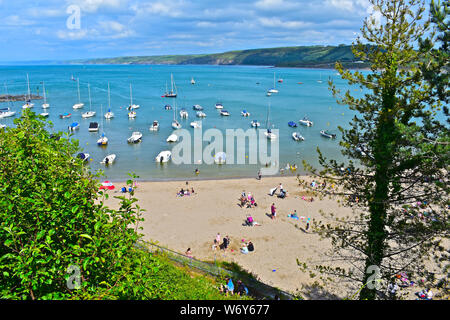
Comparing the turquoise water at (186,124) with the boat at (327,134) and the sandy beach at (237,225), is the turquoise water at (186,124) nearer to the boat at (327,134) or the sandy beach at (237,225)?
the boat at (327,134)

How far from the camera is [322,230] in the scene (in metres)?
12.8

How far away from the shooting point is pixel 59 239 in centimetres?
654

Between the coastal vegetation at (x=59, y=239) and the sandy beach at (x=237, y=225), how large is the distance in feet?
39.8

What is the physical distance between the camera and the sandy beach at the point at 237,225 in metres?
20.9

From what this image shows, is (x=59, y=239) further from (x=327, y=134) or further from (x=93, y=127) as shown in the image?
(x=93, y=127)

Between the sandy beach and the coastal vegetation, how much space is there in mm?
12132

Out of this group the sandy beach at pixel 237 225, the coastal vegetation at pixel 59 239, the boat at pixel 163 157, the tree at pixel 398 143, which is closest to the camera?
the coastal vegetation at pixel 59 239

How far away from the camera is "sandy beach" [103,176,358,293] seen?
20.9 meters

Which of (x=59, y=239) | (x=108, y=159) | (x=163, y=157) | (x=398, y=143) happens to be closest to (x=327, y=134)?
(x=163, y=157)

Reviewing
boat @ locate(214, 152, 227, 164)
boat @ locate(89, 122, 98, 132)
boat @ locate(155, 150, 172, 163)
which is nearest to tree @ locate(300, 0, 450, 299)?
boat @ locate(214, 152, 227, 164)

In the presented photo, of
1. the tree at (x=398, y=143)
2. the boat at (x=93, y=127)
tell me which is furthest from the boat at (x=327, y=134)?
the tree at (x=398, y=143)

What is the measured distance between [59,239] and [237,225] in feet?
67.8

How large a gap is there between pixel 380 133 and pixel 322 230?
434 centimetres
